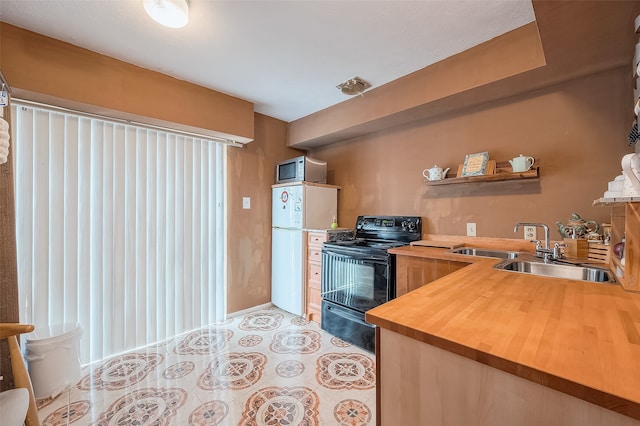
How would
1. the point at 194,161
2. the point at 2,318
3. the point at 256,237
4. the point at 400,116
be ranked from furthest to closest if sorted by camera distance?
the point at 256,237, the point at 194,161, the point at 400,116, the point at 2,318

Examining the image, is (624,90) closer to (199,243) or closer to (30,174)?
(199,243)

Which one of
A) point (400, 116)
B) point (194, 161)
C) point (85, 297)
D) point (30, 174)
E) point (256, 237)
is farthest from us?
point (256, 237)

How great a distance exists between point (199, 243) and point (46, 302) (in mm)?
1146

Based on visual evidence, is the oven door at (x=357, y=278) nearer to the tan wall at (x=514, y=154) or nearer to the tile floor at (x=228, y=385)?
the tile floor at (x=228, y=385)

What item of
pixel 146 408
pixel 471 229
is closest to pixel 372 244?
pixel 471 229

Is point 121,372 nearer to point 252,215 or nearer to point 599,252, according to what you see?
point 252,215

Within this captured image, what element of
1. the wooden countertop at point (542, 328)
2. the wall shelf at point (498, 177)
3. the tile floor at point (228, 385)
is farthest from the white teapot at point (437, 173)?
the tile floor at point (228, 385)

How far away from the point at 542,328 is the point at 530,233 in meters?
1.58

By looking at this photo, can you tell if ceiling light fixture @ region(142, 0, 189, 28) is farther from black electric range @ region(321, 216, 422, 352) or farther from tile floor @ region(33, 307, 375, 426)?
tile floor @ region(33, 307, 375, 426)

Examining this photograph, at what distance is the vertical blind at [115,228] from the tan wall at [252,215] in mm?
139

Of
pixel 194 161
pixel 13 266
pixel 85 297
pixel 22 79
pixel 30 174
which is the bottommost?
pixel 85 297

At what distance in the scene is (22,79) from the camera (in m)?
1.70

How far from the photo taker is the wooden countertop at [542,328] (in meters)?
0.52

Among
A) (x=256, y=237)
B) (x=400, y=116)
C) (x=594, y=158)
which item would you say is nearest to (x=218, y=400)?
(x=256, y=237)
